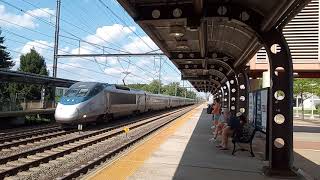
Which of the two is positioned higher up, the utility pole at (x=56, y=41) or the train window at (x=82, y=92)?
the utility pole at (x=56, y=41)

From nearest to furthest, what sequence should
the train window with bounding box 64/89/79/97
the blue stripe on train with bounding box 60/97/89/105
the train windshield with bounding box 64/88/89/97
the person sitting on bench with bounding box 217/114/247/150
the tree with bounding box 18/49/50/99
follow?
1. the person sitting on bench with bounding box 217/114/247/150
2. the blue stripe on train with bounding box 60/97/89/105
3. the train windshield with bounding box 64/88/89/97
4. the train window with bounding box 64/89/79/97
5. the tree with bounding box 18/49/50/99

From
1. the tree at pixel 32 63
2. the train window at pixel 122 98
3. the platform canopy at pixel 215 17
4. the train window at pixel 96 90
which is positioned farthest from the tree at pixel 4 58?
the platform canopy at pixel 215 17

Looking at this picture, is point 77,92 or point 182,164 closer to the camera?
point 182,164

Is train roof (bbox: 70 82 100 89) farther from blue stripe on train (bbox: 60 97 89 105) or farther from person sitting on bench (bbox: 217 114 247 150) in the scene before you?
person sitting on bench (bbox: 217 114 247 150)

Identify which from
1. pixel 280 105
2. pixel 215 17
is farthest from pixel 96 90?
pixel 280 105

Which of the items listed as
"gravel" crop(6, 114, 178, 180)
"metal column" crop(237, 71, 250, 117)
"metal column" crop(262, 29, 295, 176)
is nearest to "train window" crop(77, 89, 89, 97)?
"gravel" crop(6, 114, 178, 180)

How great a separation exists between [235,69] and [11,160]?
10197 millimetres

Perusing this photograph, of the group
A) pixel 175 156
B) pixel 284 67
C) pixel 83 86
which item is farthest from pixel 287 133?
pixel 83 86

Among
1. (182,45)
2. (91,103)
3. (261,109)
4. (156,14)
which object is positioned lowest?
(261,109)

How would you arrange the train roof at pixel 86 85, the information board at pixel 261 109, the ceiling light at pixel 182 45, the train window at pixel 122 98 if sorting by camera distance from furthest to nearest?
1. the train window at pixel 122 98
2. the train roof at pixel 86 85
3. the ceiling light at pixel 182 45
4. the information board at pixel 261 109

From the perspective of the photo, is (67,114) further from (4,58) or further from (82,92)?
(4,58)

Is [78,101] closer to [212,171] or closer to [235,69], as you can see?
[235,69]

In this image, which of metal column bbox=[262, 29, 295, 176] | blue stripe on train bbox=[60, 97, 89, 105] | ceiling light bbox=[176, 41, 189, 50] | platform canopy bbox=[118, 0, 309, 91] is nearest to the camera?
platform canopy bbox=[118, 0, 309, 91]

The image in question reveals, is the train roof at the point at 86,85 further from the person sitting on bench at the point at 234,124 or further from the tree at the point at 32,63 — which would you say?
the tree at the point at 32,63
